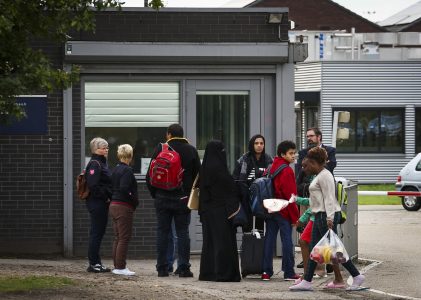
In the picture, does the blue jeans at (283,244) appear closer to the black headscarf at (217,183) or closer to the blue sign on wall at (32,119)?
the black headscarf at (217,183)

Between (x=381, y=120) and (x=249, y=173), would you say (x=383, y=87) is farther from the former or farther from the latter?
(x=249, y=173)

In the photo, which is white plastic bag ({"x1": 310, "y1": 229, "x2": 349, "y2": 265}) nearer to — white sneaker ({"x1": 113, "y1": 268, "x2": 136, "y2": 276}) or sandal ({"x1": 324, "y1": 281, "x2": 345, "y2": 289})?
sandal ({"x1": 324, "y1": 281, "x2": 345, "y2": 289})

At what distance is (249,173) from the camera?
14.8 metres

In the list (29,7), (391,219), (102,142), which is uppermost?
(29,7)

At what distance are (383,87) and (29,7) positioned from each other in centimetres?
3308

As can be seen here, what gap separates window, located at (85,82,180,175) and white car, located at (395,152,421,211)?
1308 cm

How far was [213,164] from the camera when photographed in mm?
13805

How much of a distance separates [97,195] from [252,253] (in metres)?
2.05

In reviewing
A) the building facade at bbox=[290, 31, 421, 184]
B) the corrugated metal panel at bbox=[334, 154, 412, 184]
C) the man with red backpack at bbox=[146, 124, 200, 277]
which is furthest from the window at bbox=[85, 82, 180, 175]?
the corrugated metal panel at bbox=[334, 154, 412, 184]

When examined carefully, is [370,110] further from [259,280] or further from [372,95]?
[259,280]

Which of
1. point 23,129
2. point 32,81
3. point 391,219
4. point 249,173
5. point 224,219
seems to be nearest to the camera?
point 32,81

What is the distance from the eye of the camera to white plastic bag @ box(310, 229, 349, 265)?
488 inches

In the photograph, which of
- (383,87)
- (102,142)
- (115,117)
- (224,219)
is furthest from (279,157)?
(383,87)

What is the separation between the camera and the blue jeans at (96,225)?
14.6 m
